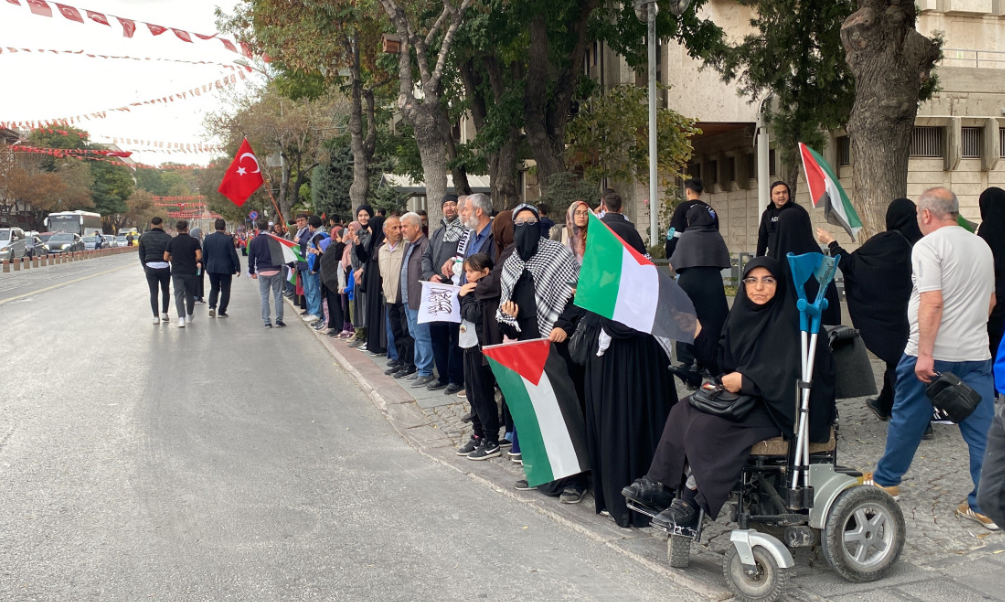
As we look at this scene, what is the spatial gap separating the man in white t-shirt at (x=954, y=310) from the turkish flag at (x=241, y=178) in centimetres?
1496

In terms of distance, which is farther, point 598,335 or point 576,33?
point 576,33

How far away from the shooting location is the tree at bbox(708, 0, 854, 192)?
16109mm

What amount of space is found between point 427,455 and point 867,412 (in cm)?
399

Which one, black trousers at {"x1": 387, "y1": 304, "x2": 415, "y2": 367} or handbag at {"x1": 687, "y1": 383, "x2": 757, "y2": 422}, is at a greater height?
handbag at {"x1": 687, "y1": 383, "x2": 757, "y2": 422}

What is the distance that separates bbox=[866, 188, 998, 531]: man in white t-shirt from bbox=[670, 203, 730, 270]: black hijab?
3601 mm

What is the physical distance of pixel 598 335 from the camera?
5555 millimetres

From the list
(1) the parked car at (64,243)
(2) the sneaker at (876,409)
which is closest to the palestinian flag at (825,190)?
(2) the sneaker at (876,409)

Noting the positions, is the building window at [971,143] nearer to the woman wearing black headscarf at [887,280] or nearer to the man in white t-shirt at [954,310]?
the woman wearing black headscarf at [887,280]

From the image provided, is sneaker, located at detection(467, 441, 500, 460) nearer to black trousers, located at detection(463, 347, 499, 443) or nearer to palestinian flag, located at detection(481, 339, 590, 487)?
black trousers, located at detection(463, 347, 499, 443)

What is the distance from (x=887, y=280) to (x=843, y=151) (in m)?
19.3

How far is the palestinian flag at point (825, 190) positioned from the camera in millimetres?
5484

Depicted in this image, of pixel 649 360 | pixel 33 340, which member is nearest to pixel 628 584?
pixel 649 360

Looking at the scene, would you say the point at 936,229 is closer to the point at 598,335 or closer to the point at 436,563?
the point at 598,335

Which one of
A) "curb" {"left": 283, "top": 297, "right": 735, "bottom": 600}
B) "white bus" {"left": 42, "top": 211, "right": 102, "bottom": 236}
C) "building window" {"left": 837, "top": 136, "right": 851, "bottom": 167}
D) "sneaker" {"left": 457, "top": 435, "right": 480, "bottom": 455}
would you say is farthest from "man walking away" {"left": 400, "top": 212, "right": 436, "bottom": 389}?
"white bus" {"left": 42, "top": 211, "right": 102, "bottom": 236}
